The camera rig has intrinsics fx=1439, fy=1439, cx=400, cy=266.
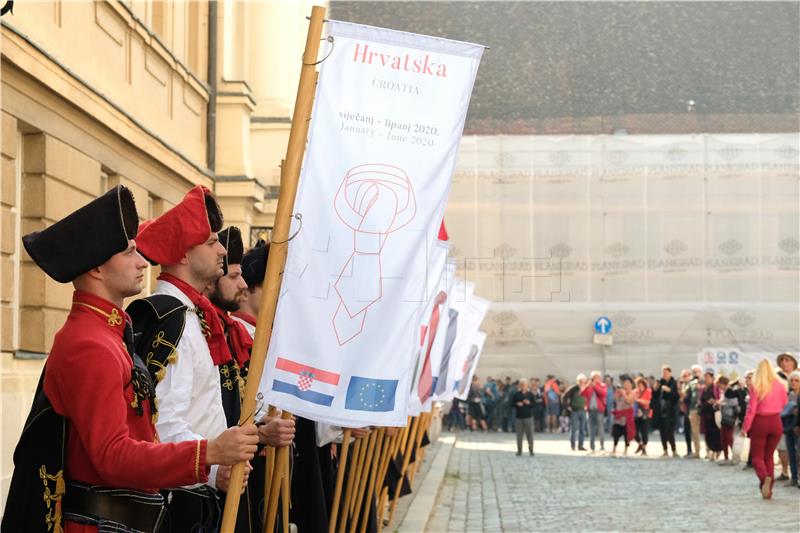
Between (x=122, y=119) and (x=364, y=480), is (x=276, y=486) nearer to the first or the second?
(x=364, y=480)

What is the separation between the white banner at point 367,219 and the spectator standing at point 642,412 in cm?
2314

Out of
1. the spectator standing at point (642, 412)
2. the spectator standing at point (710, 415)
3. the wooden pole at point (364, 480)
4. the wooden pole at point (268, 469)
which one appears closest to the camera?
the wooden pole at point (268, 469)

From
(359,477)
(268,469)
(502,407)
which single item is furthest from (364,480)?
(502,407)

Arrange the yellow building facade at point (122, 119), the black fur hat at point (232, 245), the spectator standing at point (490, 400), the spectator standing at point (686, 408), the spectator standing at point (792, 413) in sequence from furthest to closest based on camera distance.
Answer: the spectator standing at point (490, 400)
the spectator standing at point (686, 408)
the spectator standing at point (792, 413)
the yellow building facade at point (122, 119)
the black fur hat at point (232, 245)

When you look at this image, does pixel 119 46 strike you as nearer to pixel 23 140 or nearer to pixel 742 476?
pixel 23 140

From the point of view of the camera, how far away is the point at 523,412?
27391mm

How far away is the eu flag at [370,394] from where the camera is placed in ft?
18.4

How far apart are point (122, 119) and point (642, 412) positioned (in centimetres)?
1759

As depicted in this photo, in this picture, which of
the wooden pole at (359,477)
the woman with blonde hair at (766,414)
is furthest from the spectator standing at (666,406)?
the wooden pole at (359,477)

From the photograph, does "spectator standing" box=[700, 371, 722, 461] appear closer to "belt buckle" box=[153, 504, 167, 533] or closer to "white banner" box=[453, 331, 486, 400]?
"white banner" box=[453, 331, 486, 400]

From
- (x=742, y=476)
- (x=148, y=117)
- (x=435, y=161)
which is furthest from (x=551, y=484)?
(x=435, y=161)

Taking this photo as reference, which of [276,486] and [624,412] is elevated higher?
[276,486]

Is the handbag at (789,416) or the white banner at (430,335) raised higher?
the white banner at (430,335)

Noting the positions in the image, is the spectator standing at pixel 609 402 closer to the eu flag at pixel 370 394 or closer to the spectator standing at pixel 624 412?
the spectator standing at pixel 624 412
